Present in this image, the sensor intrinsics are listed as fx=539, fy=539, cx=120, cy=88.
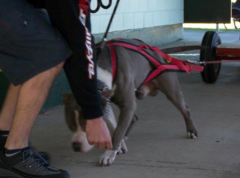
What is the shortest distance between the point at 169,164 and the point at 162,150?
0.42m

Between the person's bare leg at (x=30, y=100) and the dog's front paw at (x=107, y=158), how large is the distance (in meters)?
0.78

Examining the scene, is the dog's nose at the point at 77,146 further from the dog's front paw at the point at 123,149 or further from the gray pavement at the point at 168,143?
the dog's front paw at the point at 123,149

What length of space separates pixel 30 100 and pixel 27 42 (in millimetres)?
380

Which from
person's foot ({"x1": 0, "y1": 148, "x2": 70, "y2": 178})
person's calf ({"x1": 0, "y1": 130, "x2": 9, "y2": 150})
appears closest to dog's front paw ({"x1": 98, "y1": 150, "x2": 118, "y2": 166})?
person's foot ({"x1": 0, "y1": 148, "x2": 70, "y2": 178})

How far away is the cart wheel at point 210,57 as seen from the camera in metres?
7.29

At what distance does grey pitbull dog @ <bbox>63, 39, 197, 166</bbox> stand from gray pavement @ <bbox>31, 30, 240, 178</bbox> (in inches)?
7.4

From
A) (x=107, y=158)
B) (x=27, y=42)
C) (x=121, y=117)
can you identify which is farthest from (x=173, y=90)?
(x=27, y=42)

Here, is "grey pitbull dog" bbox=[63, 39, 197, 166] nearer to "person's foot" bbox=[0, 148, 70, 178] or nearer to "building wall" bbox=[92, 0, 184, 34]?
"person's foot" bbox=[0, 148, 70, 178]

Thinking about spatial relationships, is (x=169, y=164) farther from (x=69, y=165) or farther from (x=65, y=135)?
(x=65, y=135)

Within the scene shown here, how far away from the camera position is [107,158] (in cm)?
418

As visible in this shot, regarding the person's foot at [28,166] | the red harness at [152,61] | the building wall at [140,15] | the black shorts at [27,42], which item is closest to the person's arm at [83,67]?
the black shorts at [27,42]

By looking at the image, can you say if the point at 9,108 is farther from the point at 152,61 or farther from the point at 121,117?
the point at 152,61

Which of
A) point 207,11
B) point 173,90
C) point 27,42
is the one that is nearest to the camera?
point 27,42

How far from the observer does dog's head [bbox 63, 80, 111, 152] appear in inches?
154
